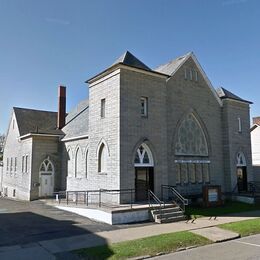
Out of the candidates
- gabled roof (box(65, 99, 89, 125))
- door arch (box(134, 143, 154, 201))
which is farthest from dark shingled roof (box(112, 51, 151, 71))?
gabled roof (box(65, 99, 89, 125))

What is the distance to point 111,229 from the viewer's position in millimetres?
14094

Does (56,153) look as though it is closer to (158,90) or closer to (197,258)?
→ (158,90)

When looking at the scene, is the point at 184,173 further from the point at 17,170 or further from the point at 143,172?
the point at 17,170

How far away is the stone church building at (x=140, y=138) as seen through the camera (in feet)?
62.4

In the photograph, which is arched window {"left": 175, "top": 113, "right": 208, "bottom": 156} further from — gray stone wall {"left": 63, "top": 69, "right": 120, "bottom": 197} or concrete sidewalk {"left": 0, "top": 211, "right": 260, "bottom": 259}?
concrete sidewalk {"left": 0, "top": 211, "right": 260, "bottom": 259}

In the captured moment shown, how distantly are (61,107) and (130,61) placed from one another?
539 inches

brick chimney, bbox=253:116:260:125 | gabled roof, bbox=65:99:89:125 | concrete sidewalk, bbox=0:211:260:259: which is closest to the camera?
concrete sidewalk, bbox=0:211:260:259

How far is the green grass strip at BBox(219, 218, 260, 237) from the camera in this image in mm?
13281

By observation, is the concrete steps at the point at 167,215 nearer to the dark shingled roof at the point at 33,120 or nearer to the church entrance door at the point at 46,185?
the church entrance door at the point at 46,185

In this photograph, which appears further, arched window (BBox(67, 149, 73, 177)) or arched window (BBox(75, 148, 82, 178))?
arched window (BBox(67, 149, 73, 177))

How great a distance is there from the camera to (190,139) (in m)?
23.8

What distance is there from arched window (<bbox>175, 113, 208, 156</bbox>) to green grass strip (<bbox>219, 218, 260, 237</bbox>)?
813cm

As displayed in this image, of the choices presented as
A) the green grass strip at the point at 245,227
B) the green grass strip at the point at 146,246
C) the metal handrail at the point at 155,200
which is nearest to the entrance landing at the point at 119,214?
the metal handrail at the point at 155,200

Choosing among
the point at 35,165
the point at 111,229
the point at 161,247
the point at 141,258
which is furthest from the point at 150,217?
the point at 35,165
